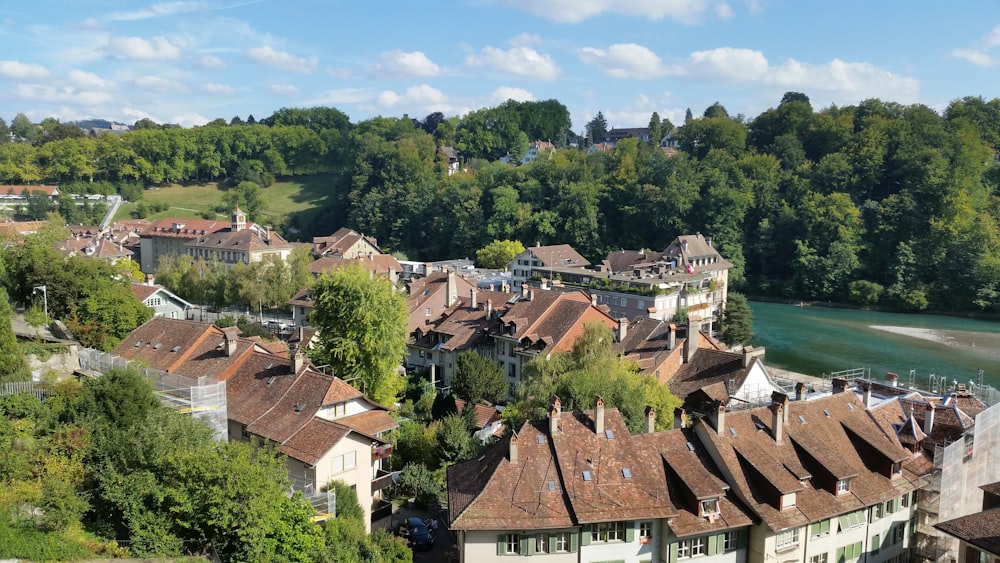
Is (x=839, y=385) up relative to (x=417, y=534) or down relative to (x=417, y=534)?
up

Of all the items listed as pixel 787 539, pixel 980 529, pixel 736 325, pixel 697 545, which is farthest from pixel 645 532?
pixel 736 325

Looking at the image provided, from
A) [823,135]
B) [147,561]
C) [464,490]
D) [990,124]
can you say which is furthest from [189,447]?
[990,124]

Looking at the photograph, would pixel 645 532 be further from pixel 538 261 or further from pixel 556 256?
pixel 556 256

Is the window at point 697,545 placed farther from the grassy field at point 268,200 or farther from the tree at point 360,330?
the grassy field at point 268,200

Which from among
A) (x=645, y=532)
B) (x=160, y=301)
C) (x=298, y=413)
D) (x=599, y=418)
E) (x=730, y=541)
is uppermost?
(x=160, y=301)

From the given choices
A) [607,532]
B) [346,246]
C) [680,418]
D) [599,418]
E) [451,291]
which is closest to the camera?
[607,532]
